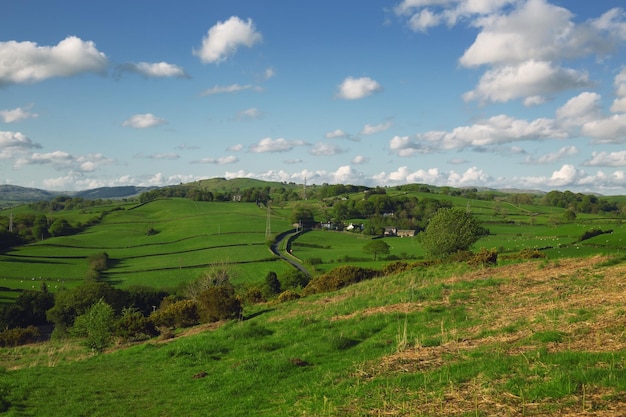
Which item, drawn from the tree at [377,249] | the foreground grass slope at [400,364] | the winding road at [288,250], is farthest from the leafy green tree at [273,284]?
the foreground grass slope at [400,364]

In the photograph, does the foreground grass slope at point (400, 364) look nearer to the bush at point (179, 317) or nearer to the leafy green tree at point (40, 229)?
the bush at point (179, 317)

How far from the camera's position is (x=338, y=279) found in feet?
157

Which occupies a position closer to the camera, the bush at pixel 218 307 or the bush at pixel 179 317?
the bush at pixel 218 307

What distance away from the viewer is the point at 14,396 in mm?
15820

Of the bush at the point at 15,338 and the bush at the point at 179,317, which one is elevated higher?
the bush at the point at 179,317

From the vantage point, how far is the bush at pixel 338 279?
151 feet

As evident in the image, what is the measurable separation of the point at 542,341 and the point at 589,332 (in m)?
1.48

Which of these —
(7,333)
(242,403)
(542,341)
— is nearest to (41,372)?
(242,403)

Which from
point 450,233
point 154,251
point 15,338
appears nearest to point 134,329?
point 15,338

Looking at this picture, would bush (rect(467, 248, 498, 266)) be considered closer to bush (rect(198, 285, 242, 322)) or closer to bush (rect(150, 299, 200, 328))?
bush (rect(198, 285, 242, 322))

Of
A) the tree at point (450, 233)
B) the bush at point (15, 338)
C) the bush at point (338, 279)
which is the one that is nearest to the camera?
the bush at point (338, 279)

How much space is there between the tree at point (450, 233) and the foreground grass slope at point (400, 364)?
3590cm

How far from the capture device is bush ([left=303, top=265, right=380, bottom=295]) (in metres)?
45.9

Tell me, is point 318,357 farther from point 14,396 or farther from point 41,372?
point 41,372
